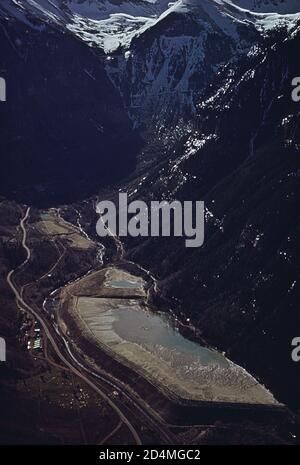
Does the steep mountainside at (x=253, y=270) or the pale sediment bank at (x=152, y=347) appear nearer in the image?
the pale sediment bank at (x=152, y=347)

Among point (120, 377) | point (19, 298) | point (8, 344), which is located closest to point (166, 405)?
point (120, 377)

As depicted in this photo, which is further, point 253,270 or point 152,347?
point 253,270

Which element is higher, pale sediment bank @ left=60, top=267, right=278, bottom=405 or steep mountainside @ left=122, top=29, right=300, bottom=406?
steep mountainside @ left=122, top=29, right=300, bottom=406

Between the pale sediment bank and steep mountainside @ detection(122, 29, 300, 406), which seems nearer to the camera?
the pale sediment bank

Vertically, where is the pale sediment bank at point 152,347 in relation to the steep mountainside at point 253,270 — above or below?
below

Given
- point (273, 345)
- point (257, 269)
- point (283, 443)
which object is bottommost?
point (283, 443)

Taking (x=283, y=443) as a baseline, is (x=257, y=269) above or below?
above

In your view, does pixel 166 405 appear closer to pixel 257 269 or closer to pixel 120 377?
pixel 120 377

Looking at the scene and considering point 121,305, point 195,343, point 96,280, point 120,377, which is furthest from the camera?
point 96,280

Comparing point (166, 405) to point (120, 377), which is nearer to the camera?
point (166, 405)

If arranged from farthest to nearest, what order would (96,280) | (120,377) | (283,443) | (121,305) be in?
→ (96,280), (121,305), (120,377), (283,443)

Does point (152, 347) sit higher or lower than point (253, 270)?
lower
